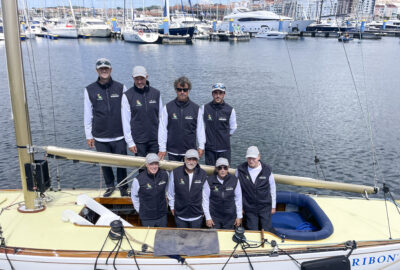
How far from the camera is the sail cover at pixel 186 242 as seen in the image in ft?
14.3

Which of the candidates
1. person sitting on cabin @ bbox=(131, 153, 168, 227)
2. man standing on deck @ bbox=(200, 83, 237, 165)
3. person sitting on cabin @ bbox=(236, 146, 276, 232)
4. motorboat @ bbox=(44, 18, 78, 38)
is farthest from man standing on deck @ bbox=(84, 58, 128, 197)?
motorboat @ bbox=(44, 18, 78, 38)

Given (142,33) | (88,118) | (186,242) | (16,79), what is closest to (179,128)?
(88,118)

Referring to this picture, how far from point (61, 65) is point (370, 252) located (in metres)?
33.8

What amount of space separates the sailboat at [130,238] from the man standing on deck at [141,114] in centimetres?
61

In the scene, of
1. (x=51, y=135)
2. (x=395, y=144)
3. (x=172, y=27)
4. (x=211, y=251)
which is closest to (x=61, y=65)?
(x=51, y=135)

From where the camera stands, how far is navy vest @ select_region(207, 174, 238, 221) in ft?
15.8

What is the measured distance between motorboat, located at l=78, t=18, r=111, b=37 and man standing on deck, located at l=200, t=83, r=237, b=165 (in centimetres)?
7219

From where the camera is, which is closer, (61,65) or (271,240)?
(271,240)

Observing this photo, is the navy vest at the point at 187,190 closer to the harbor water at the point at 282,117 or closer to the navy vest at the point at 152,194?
the navy vest at the point at 152,194

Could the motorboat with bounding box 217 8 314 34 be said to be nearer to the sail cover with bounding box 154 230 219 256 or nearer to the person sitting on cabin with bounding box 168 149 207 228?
the person sitting on cabin with bounding box 168 149 207 228

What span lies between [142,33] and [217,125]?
194 feet

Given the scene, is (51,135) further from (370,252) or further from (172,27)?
(172,27)

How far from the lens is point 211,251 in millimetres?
4371

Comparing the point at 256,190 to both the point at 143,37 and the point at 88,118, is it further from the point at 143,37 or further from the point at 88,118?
the point at 143,37
